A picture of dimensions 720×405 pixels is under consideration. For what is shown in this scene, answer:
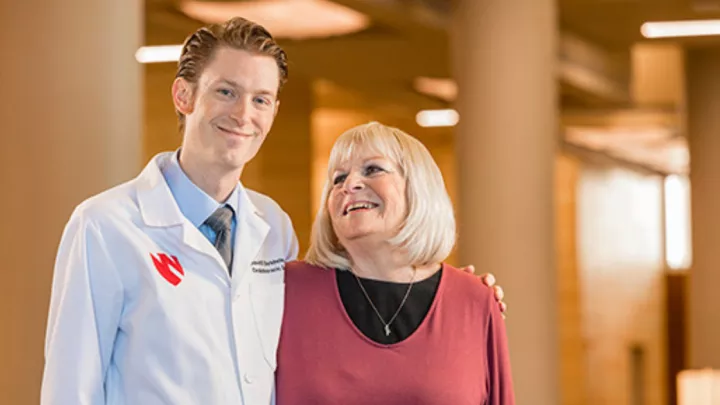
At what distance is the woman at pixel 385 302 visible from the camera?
3135mm

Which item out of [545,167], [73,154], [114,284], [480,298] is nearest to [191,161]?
[114,284]

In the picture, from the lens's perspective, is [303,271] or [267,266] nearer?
[267,266]

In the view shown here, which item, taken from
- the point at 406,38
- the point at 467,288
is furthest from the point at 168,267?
the point at 406,38

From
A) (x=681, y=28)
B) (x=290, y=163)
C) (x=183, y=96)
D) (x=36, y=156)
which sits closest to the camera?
(x=183, y=96)

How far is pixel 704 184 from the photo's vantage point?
13180mm

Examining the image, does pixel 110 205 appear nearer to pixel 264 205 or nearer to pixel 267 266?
pixel 267 266

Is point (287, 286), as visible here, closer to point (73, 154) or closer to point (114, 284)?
point (114, 284)

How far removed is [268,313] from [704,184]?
10862 mm

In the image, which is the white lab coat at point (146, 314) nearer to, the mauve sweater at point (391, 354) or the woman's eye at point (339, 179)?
the mauve sweater at point (391, 354)

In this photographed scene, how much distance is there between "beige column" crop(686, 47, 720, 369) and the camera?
42.6 feet

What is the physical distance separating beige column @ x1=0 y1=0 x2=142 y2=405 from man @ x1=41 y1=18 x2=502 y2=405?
146 centimetres

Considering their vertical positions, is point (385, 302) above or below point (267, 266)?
below

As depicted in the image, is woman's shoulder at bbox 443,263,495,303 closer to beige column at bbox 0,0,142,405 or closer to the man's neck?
the man's neck

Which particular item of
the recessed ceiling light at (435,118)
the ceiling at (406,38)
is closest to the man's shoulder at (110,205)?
the ceiling at (406,38)
